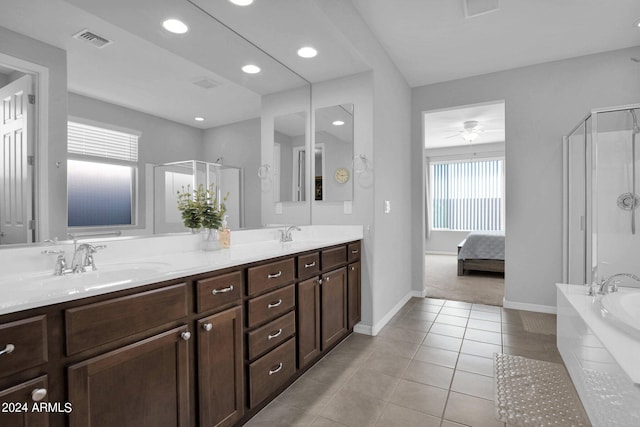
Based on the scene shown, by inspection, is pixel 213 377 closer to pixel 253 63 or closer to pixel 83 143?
pixel 83 143

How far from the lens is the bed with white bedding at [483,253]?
529 centimetres

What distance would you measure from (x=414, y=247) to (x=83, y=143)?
359cm

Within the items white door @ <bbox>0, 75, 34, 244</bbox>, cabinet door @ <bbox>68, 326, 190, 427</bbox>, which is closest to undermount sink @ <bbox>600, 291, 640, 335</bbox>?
cabinet door @ <bbox>68, 326, 190, 427</bbox>

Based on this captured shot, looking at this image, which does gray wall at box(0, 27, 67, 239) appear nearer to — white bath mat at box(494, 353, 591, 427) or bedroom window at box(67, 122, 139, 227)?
bedroom window at box(67, 122, 139, 227)

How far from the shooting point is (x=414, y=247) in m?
4.15

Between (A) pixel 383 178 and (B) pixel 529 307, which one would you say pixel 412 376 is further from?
(B) pixel 529 307

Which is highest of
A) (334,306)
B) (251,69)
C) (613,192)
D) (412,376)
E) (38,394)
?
(251,69)

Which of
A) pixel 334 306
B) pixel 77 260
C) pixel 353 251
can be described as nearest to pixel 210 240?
pixel 77 260

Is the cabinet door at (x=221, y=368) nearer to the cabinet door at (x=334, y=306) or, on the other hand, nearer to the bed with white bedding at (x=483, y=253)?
the cabinet door at (x=334, y=306)

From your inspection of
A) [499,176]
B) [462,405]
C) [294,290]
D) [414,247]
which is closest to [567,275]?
[414,247]

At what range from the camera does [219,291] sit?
1.46 meters

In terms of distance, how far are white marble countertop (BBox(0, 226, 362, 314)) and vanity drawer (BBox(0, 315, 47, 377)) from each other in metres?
0.05

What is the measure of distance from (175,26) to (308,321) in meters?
1.99

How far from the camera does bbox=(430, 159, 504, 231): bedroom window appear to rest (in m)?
7.80
